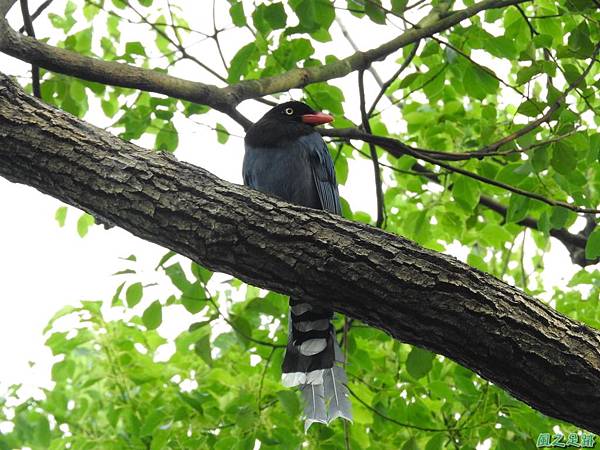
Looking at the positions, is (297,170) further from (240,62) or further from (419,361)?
(419,361)

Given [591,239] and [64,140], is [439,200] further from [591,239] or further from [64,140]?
[64,140]

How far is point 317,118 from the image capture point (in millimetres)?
5594

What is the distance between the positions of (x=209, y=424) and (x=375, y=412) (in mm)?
1069

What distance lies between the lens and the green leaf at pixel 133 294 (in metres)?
4.67

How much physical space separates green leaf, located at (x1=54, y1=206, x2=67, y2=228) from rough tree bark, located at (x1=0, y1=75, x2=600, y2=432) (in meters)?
2.68

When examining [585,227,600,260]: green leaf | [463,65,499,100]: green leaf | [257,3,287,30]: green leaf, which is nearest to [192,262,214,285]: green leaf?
[257,3,287,30]: green leaf

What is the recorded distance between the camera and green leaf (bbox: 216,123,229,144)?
220 inches

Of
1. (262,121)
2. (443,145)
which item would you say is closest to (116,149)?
(262,121)

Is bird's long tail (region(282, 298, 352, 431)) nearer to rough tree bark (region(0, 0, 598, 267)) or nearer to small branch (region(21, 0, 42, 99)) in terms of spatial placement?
rough tree bark (region(0, 0, 598, 267))

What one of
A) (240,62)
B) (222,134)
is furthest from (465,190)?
(222,134)

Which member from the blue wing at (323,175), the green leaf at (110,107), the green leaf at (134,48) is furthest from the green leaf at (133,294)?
the green leaf at (110,107)

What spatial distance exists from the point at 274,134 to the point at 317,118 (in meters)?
0.33

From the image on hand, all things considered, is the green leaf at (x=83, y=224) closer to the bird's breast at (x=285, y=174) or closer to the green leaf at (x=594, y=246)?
the bird's breast at (x=285, y=174)

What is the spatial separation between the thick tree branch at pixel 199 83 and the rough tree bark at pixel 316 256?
1.78ft
